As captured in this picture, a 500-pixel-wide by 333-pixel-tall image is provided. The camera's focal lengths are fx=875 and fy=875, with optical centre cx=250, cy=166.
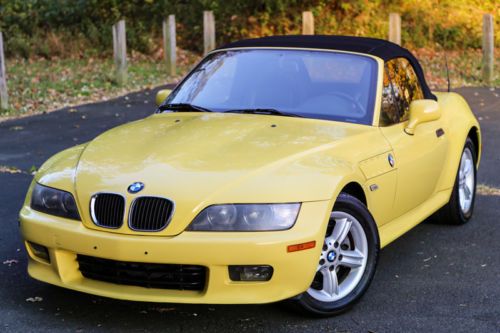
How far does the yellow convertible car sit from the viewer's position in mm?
4289

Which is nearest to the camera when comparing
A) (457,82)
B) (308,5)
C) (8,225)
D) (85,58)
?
(8,225)

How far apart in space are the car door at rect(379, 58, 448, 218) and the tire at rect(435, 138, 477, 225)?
1.65 feet

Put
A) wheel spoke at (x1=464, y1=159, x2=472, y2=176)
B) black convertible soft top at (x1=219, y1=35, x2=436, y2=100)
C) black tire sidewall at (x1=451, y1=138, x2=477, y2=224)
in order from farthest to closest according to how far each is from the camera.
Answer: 1. wheel spoke at (x1=464, y1=159, x2=472, y2=176)
2. black tire sidewall at (x1=451, y1=138, x2=477, y2=224)
3. black convertible soft top at (x1=219, y1=35, x2=436, y2=100)

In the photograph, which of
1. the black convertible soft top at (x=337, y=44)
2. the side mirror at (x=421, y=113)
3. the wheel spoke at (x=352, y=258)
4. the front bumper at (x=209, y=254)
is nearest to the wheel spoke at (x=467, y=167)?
the black convertible soft top at (x=337, y=44)

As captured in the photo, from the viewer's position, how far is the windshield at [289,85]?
562cm

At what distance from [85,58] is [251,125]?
1727 cm

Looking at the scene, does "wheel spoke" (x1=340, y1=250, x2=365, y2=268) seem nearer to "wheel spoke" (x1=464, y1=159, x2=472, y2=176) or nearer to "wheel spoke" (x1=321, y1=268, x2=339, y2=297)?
"wheel spoke" (x1=321, y1=268, x2=339, y2=297)

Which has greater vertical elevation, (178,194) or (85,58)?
(178,194)

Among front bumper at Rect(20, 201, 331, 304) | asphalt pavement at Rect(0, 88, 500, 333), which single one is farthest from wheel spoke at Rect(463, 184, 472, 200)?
front bumper at Rect(20, 201, 331, 304)

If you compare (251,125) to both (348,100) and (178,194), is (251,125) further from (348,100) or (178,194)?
(178,194)

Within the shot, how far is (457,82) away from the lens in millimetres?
17906

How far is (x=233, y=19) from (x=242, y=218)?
20.0 metres

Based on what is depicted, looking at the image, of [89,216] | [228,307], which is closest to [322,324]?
[228,307]

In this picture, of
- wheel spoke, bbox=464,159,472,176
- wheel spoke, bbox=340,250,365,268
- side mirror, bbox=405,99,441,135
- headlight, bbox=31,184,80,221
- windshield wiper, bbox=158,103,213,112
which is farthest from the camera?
wheel spoke, bbox=464,159,472,176
